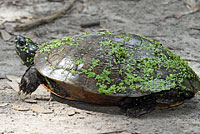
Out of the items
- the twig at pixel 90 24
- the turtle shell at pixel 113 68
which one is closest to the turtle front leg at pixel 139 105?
the turtle shell at pixel 113 68

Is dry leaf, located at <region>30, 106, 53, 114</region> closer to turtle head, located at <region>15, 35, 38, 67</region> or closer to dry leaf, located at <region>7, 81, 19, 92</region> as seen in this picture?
dry leaf, located at <region>7, 81, 19, 92</region>

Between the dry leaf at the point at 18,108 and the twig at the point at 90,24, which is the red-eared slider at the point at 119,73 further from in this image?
the twig at the point at 90,24

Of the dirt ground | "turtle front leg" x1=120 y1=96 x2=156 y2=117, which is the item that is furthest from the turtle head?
"turtle front leg" x1=120 y1=96 x2=156 y2=117

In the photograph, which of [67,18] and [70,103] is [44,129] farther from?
[67,18]

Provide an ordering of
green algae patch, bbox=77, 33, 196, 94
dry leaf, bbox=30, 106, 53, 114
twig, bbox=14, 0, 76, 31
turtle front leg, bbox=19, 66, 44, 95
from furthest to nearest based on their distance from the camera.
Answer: twig, bbox=14, 0, 76, 31 < turtle front leg, bbox=19, 66, 44, 95 < dry leaf, bbox=30, 106, 53, 114 < green algae patch, bbox=77, 33, 196, 94

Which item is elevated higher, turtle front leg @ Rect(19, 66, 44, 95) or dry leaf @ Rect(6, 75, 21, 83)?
turtle front leg @ Rect(19, 66, 44, 95)

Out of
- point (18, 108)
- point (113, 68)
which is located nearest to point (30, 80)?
point (18, 108)

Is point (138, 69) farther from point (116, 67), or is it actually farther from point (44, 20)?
point (44, 20)

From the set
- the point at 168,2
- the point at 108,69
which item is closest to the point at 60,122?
the point at 108,69
